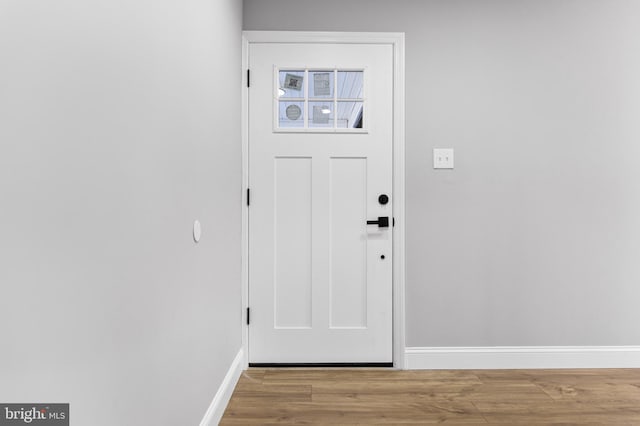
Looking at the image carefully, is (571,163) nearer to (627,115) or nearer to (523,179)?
(523,179)

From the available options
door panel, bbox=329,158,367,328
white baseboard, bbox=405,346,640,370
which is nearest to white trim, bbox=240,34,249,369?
door panel, bbox=329,158,367,328

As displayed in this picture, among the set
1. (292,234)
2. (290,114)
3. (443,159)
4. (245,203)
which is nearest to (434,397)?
(292,234)

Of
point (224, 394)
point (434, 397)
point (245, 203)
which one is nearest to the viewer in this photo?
point (224, 394)

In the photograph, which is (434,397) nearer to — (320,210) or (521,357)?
(521,357)

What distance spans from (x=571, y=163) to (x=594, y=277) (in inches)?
28.3

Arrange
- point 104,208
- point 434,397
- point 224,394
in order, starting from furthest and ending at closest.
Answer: point 434,397
point 224,394
point 104,208

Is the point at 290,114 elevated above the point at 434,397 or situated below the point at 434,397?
above

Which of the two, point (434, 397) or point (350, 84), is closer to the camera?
point (434, 397)

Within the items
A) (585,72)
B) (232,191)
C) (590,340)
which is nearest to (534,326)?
(590,340)

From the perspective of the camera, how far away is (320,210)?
2.23 meters

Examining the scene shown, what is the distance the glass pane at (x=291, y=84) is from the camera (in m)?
2.25

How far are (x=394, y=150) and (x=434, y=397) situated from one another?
139 centimetres

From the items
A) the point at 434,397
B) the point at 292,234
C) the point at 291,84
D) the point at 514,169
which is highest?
the point at 291,84

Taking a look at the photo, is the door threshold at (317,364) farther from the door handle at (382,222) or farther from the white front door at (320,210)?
the door handle at (382,222)
